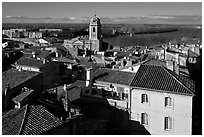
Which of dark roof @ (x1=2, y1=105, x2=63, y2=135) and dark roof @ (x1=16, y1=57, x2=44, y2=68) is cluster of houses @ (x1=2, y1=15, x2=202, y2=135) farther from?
dark roof @ (x1=16, y1=57, x2=44, y2=68)

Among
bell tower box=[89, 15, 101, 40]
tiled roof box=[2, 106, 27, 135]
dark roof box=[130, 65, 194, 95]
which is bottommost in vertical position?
tiled roof box=[2, 106, 27, 135]

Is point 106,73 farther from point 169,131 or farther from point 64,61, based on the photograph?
point 64,61

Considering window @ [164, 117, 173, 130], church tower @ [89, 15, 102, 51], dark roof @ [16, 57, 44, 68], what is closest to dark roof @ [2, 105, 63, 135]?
window @ [164, 117, 173, 130]

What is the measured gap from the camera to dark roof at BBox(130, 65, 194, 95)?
43.8 ft

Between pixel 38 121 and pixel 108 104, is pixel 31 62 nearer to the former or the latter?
pixel 108 104

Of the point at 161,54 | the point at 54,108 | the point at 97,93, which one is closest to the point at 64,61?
the point at 161,54

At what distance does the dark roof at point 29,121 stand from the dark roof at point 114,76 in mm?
6072

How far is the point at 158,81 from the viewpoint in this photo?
1399 cm

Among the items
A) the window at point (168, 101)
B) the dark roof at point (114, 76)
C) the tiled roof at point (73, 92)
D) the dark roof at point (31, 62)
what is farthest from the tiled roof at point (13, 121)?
the dark roof at point (31, 62)

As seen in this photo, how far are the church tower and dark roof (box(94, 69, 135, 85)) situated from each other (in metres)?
29.1

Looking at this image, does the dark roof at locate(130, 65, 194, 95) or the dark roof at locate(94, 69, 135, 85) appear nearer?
the dark roof at locate(130, 65, 194, 95)

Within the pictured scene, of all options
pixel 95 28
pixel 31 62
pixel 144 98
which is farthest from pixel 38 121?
pixel 95 28

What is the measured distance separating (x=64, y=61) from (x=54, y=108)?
48.7 feet

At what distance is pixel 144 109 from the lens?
45.0 feet
